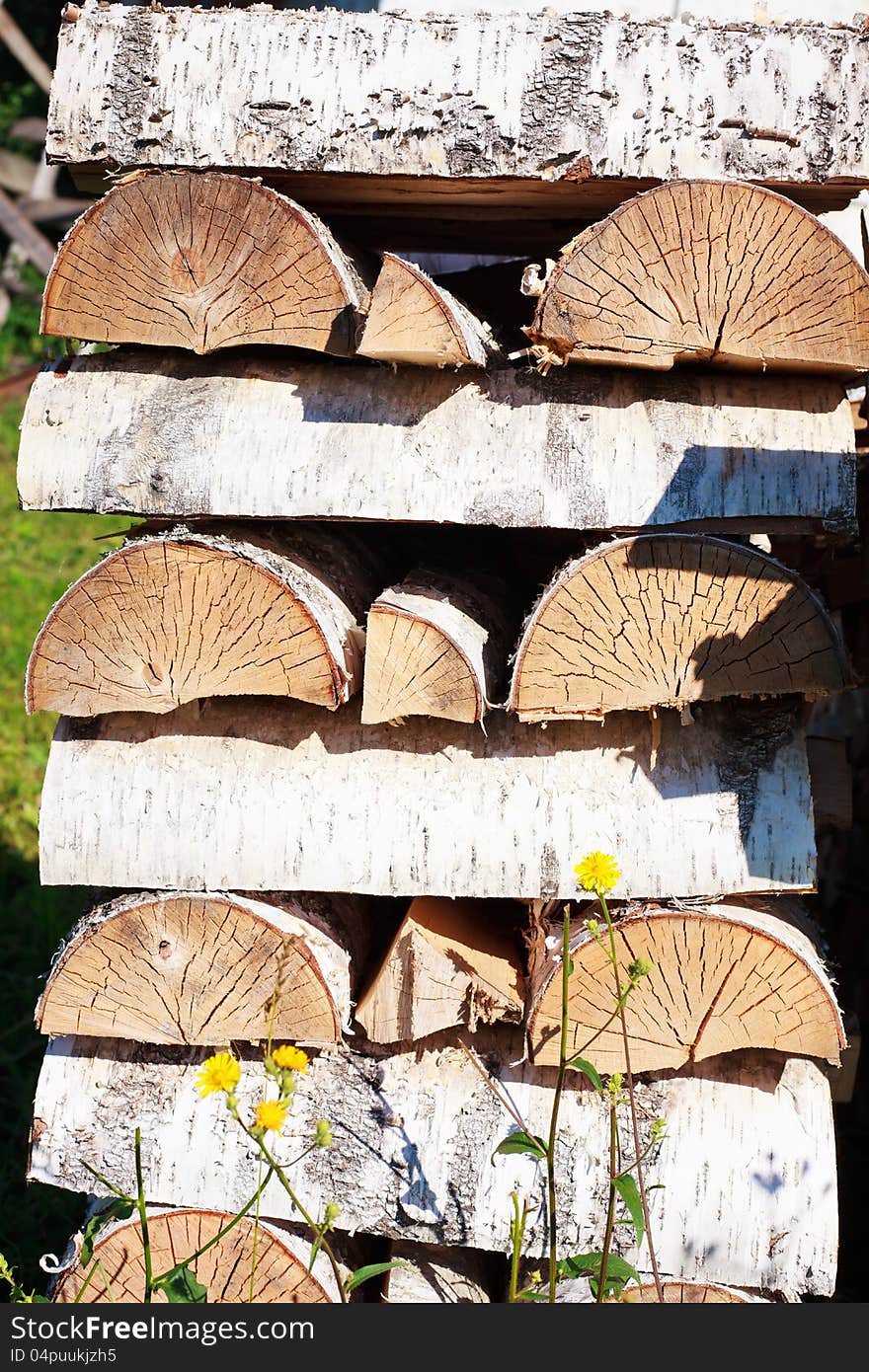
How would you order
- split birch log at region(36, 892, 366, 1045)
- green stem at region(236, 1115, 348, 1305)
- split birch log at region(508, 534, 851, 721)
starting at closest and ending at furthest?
green stem at region(236, 1115, 348, 1305)
split birch log at region(508, 534, 851, 721)
split birch log at region(36, 892, 366, 1045)

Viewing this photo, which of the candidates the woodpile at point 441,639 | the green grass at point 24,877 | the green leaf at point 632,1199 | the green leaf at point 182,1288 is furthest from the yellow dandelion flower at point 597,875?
the green grass at point 24,877

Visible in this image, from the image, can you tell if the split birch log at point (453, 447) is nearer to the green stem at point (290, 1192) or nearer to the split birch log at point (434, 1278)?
the green stem at point (290, 1192)

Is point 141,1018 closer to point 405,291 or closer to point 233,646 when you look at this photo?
point 233,646

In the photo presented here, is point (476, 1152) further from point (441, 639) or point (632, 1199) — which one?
point (441, 639)

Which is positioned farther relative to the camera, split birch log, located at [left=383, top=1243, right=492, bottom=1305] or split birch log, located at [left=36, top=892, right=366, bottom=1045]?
split birch log, located at [left=383, top=1243, right=492, bottom=1305]

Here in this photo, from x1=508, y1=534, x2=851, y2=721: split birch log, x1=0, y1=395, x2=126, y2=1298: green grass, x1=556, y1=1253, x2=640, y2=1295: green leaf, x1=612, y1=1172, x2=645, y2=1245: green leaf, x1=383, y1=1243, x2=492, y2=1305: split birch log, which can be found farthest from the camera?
x1=0, y1=395, x2=126, y2=1298: green grass

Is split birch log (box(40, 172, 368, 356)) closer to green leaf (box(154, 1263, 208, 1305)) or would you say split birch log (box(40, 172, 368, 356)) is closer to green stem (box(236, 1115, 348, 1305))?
green stem (box(236, 1115, 348, 1305))

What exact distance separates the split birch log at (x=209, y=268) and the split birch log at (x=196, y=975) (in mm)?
984

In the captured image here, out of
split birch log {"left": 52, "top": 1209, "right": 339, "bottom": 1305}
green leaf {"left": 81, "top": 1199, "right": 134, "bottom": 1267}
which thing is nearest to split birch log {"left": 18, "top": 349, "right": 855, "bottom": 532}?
green leaf {"left": 81, "top": 1199, "right": 134, "bottom": 1267}

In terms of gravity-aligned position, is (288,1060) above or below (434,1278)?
above

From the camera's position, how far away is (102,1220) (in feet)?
6.76

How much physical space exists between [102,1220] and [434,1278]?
2.05 feet

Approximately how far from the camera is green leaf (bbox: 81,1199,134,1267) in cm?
181

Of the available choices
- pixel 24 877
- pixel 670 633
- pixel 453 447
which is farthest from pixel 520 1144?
pixel 24 877
